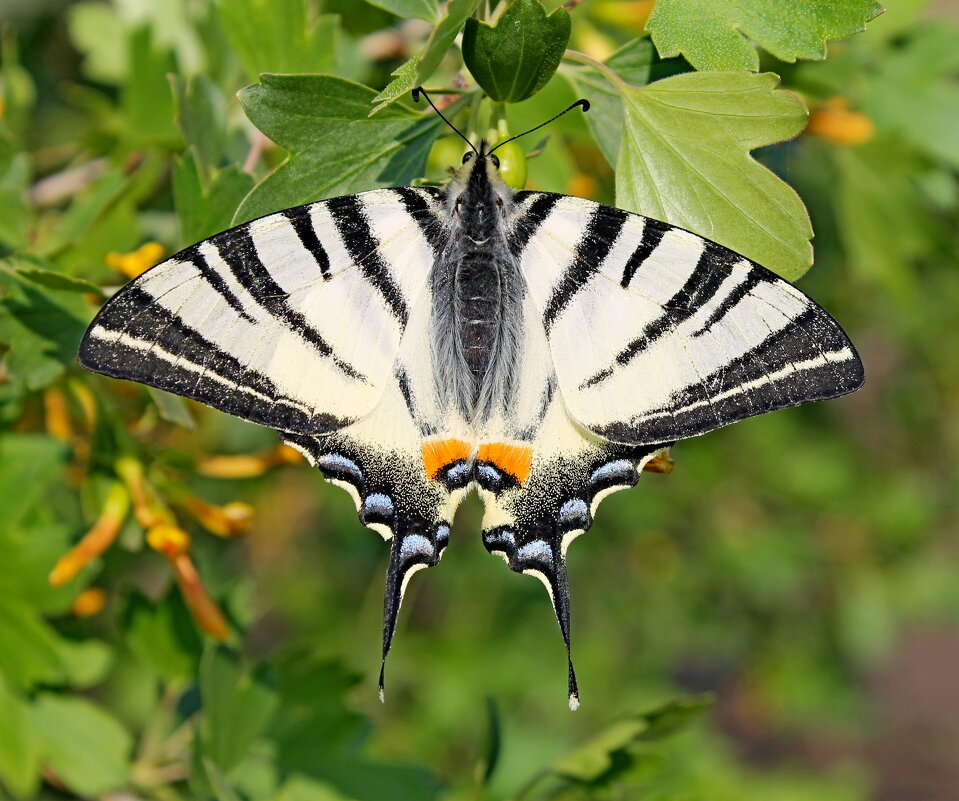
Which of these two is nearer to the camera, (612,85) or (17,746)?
(612,85)

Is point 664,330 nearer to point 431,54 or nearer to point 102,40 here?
point 431,54

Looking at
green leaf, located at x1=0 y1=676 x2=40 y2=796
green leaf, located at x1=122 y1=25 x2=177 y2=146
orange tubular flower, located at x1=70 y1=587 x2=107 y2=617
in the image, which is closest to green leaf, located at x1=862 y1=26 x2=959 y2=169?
green leaf, located at x1=122 y1=25 x2=177 y2=146

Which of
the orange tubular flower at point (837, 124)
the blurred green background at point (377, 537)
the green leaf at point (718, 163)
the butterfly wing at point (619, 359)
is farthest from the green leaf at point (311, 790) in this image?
the orange tubular flower at point (837, 124)

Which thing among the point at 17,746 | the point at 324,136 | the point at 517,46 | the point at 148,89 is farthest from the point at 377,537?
the point at 517,46

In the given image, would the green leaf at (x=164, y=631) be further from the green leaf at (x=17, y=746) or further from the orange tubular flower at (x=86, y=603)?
the green leaf at (x=17, y=746)

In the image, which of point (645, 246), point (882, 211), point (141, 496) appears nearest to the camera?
point (645, 246)

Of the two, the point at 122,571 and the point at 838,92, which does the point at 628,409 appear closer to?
the point at 838,92

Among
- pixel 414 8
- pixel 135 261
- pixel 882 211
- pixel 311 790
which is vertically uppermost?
pixel 414 8

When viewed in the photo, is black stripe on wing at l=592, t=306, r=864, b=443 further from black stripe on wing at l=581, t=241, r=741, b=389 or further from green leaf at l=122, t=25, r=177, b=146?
green leaf at l=122, t=25, r=177, b=146

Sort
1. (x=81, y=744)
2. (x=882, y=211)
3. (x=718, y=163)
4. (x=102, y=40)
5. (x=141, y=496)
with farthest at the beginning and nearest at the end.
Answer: (x=102, y=40) < (x=882, y=211) < (x=81, y=744) < (x=141, y=496) < (x=718, y=163)
